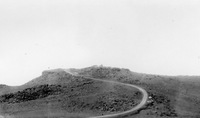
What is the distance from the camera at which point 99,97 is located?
47812mm

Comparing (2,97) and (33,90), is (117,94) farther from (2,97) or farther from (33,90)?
(2,97)

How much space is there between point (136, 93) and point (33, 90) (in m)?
17.6

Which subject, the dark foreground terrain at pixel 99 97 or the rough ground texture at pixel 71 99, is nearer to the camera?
the dark foreground terrain at pixel 99 97

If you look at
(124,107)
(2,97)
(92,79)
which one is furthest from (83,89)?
(2,97)

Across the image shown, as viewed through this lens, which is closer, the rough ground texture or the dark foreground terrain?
the dark foreground terrain

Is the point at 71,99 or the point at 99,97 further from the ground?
the point at 99,97

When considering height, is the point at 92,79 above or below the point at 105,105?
above

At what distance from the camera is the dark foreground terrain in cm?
4309

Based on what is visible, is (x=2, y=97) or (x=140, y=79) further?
(x=140, y=79)

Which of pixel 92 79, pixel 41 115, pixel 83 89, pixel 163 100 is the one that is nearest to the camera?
pixel 41 115

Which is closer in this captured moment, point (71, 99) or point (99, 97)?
point (99, 97)

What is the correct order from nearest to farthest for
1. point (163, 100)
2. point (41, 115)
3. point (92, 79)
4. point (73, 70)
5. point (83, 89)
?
1. point (41, 115)
2. point (163, 100)
3. point (83, 89)
4. point (92, 79)
5. point (73, 70)

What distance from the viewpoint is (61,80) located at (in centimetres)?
5869

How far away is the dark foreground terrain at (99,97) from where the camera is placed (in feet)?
141
